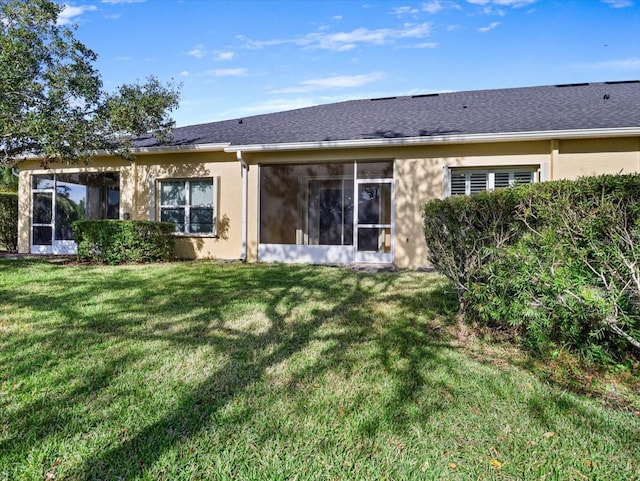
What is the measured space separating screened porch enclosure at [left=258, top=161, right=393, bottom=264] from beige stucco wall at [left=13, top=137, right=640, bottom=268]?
1.16 feet

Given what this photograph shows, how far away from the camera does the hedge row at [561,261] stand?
266 centimetres

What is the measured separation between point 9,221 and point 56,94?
774cm

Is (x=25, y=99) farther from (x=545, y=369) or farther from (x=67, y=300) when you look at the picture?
(x=545, y=369)

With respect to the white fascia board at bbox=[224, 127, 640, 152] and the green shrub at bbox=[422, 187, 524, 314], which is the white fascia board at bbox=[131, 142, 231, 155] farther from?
the green shrub at bbox=[422, 187, 524, 314]

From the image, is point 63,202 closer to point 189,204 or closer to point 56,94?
point 189,204

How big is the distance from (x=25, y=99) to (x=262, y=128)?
19.4ft

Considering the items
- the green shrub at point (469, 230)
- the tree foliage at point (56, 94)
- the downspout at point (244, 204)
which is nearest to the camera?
the green shrub at point (469, 230)

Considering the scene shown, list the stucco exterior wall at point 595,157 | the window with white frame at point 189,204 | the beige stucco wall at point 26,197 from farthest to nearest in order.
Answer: the beige stucco wall at point 26,197
the window with white frame at point 189,204
the stucco exterior wall at point 595,157

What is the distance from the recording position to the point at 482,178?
356 inches

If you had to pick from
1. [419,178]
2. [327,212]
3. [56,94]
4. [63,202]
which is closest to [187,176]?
[56,94]

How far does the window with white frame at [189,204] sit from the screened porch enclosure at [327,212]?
1.61 meters

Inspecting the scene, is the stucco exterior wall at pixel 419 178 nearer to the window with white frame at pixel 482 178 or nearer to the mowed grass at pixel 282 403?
the window with white frame at pixel 482 178

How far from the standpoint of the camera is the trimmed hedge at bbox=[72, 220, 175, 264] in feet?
29.9

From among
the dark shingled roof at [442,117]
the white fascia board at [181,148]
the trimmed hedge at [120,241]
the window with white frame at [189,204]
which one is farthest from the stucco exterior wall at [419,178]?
the trimmed hedge at [120,241]
